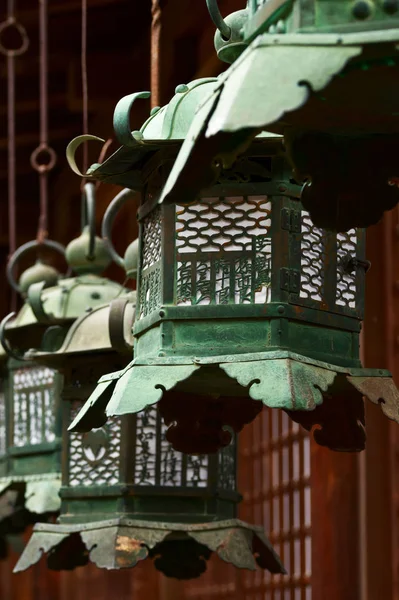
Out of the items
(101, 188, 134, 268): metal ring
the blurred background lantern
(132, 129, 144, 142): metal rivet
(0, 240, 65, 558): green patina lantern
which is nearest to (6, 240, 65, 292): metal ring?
(0, 240, 65, 558): green patina lantern

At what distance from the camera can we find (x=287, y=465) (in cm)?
856

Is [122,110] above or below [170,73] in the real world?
below

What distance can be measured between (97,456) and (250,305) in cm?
150

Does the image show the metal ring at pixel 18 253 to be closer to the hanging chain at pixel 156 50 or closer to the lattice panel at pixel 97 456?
the lattice panel at pixel 97 456

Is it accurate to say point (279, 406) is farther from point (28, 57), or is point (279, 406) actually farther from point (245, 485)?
point (28, 57)

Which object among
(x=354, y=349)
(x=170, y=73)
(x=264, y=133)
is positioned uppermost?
(x=170, y=73)

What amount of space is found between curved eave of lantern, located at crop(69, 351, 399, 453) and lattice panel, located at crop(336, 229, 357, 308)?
0.20m

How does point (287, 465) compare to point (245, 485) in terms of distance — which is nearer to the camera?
point (287, 465)

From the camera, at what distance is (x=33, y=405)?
6312 mm

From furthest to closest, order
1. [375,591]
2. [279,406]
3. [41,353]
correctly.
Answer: [375,591], [41,353], [279,406]

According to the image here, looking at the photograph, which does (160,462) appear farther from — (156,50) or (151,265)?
(156,50)

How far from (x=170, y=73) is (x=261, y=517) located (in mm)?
2130

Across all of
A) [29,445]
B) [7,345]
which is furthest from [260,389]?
[29,445]

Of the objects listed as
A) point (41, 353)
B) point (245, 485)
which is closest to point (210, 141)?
point (41, 353)
